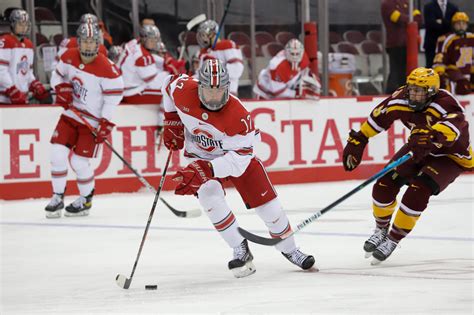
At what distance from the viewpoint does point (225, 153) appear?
16.2 feet

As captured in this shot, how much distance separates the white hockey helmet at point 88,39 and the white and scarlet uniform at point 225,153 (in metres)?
2.70

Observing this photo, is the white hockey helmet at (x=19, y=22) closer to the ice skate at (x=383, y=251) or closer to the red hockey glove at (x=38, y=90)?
the red hockey glove at (x=38, y=90)

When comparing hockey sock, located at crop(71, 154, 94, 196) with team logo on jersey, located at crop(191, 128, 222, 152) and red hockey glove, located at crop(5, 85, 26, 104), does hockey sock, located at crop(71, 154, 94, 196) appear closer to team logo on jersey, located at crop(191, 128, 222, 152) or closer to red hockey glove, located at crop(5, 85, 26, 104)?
red hockey glove, located at crop(5, 85, 26, 104)

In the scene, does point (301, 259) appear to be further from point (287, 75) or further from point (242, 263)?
point (287, 75)

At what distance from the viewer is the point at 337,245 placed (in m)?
6.02

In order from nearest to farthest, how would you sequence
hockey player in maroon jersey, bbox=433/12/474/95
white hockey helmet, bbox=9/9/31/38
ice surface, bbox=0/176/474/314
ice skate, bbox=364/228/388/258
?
ice surface, bbox=0/176/474/314
ice skate, bbox=364/228/388/258
white hockey helmet, bbox=9/9/31/38
hockey player in maroon jersey, bbox=433/12/474/95

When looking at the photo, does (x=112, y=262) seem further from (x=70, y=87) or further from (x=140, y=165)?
(x=140, y=165)

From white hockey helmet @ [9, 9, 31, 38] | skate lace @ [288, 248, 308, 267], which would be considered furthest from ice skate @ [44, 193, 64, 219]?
skate lace @ [288, 248, 308, 267]

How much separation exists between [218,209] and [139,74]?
4.86 meters

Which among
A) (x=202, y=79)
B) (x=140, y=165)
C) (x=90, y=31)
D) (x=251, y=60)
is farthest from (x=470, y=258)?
(x=251, y=60)

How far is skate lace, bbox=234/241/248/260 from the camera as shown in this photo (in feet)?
16.4

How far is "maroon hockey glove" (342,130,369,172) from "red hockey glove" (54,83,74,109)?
3.00m

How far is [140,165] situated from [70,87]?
177 centimetres

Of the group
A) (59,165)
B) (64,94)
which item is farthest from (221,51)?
(59,165)
